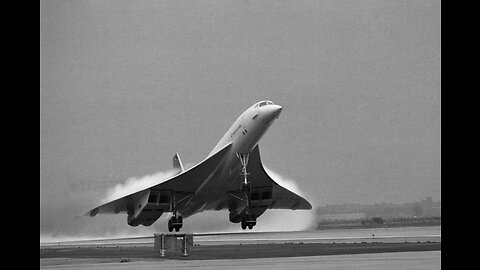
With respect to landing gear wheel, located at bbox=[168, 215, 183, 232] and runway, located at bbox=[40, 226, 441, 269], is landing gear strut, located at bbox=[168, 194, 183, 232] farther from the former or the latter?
runway, located at bbox=[40, 226, 441, 269]

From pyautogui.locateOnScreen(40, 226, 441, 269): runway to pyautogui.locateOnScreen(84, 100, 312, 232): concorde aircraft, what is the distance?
135 centimetres

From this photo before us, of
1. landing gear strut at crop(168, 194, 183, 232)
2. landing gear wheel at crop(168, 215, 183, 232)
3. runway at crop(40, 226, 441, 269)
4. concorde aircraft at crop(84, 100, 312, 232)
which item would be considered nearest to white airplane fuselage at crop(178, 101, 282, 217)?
concorde aircraft at crop(84, 100, 312, 232)

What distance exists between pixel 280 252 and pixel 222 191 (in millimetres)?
3063

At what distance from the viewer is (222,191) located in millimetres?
22672

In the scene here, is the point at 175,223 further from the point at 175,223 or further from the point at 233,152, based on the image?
the point at 233,152

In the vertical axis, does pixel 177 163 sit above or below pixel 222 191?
above

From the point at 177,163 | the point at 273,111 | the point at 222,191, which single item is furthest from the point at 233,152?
the point at 177,163

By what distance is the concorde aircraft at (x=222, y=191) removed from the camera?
65.5 ft
